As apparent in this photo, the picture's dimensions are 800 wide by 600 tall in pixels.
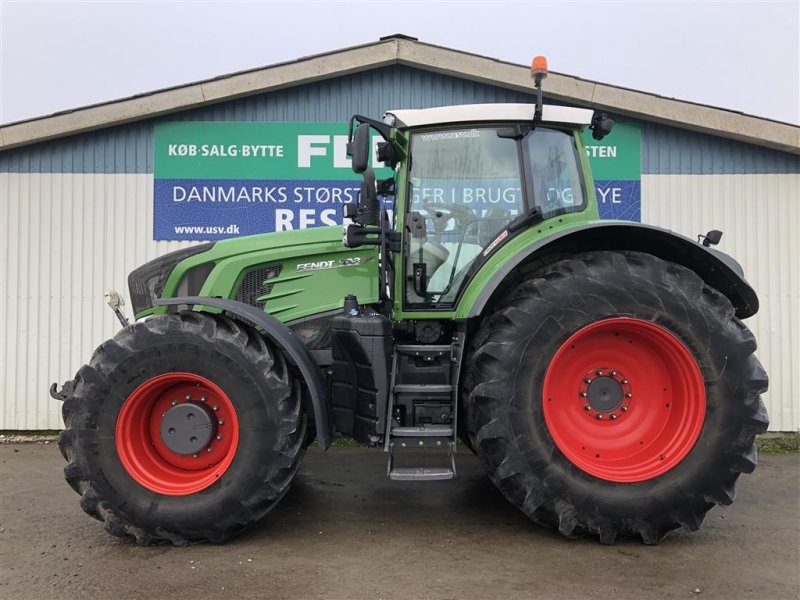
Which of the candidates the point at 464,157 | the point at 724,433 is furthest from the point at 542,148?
the point at 724,433

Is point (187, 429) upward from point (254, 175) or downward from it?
downward

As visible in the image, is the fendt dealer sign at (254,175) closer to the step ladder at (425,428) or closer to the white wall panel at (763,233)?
the white wall panel at (763,233)

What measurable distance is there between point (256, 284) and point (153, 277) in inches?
32.0

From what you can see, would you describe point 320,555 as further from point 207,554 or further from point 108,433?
point 108,433

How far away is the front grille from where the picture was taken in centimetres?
378

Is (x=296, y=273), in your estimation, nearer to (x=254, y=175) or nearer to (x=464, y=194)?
(x=464, y=194)

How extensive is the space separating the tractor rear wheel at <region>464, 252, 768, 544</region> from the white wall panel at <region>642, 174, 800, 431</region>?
10.9ft

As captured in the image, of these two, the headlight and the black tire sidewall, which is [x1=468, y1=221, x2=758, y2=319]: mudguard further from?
the headlight

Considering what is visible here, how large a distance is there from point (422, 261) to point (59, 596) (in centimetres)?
260

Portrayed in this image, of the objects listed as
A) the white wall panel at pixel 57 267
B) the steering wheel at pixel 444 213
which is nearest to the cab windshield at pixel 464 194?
the steering wheel at pixel 444 213

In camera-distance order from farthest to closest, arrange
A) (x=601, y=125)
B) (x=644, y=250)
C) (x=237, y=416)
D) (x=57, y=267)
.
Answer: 1. (x=57, y=267)
2. (x=601, y=125)
3. (x=644, y=250)
4. (x=237, y=416)

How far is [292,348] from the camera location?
127 inches

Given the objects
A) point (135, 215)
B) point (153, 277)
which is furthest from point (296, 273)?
point (135, 215)

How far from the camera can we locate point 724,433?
3.11 m
